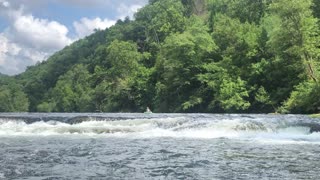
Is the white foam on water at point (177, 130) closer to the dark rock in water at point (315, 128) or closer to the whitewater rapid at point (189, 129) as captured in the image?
the whitewater rapid at point (189, 129)

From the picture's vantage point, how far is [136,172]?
12.2m

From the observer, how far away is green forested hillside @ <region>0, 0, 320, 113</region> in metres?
51.1

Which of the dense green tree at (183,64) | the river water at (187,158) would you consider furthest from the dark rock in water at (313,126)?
the dense green tree at (183,64)

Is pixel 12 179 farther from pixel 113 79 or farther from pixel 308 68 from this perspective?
pixel 113 79

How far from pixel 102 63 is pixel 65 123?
95.4 meters

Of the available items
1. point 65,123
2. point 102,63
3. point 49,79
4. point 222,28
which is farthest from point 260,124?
point 49,79

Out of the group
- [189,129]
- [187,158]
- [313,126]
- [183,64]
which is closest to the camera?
[187,158]

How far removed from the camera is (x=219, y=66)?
210 ft

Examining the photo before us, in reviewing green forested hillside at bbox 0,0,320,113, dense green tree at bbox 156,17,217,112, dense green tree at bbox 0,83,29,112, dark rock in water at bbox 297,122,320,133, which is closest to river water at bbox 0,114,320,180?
dark rock in water at bbox 297,122,320,133

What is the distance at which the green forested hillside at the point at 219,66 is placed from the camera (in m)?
51.1

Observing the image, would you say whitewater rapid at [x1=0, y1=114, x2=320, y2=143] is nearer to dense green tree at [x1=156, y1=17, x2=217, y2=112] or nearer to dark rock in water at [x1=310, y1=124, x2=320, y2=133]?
dark rock in water at [x1=310, y1=124, x2=320, y2=133]

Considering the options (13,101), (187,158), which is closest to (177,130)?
(187,158)

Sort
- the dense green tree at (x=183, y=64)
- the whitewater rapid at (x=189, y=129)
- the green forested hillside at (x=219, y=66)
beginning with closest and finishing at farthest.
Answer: the whitewater rapid at (x=189, y=129)
the green forested hillside at (x=219, y=66)
the dense green tree at (x=183, y=64)

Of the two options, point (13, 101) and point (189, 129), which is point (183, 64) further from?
point (13, 101)
